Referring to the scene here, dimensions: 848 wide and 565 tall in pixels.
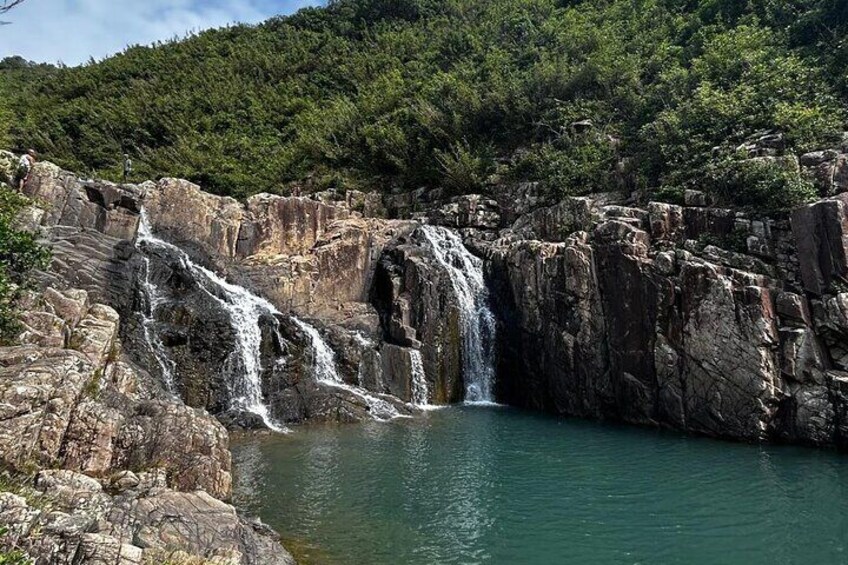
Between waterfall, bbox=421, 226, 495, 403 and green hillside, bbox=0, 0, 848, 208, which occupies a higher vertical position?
green hillside, bbox=0, 0, 848, 208

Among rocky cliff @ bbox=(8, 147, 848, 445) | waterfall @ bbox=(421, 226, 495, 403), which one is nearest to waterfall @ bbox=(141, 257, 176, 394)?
rocky cliff @ bbox=(8, 147, 848, 445)

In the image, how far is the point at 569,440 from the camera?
22797mm

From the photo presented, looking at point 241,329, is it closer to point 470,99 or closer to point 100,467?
point 100,467

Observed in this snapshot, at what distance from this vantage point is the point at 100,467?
12.3 meters

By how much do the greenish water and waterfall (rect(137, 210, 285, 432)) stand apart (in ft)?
13.8

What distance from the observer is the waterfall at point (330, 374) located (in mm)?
27047

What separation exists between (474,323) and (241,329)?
12937 mm

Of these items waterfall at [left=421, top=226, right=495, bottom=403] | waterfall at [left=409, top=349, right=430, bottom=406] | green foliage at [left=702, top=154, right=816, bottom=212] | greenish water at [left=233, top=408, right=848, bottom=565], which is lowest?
greenish water at [left=233, top=408, right=848, bottom=565]

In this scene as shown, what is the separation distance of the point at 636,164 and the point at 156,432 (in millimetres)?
31740

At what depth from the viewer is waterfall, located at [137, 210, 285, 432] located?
87.4 ft

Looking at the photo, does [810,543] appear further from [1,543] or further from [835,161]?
[835,161]

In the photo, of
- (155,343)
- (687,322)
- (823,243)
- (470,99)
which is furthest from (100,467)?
(470,99)

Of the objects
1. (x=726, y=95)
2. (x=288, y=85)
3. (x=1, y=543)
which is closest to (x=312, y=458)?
(x=1, y=543)

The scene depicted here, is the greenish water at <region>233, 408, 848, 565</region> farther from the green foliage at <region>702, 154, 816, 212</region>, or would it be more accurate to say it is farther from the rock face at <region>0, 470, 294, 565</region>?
the green foliage at <region>702, 154, 816, 212</region>
